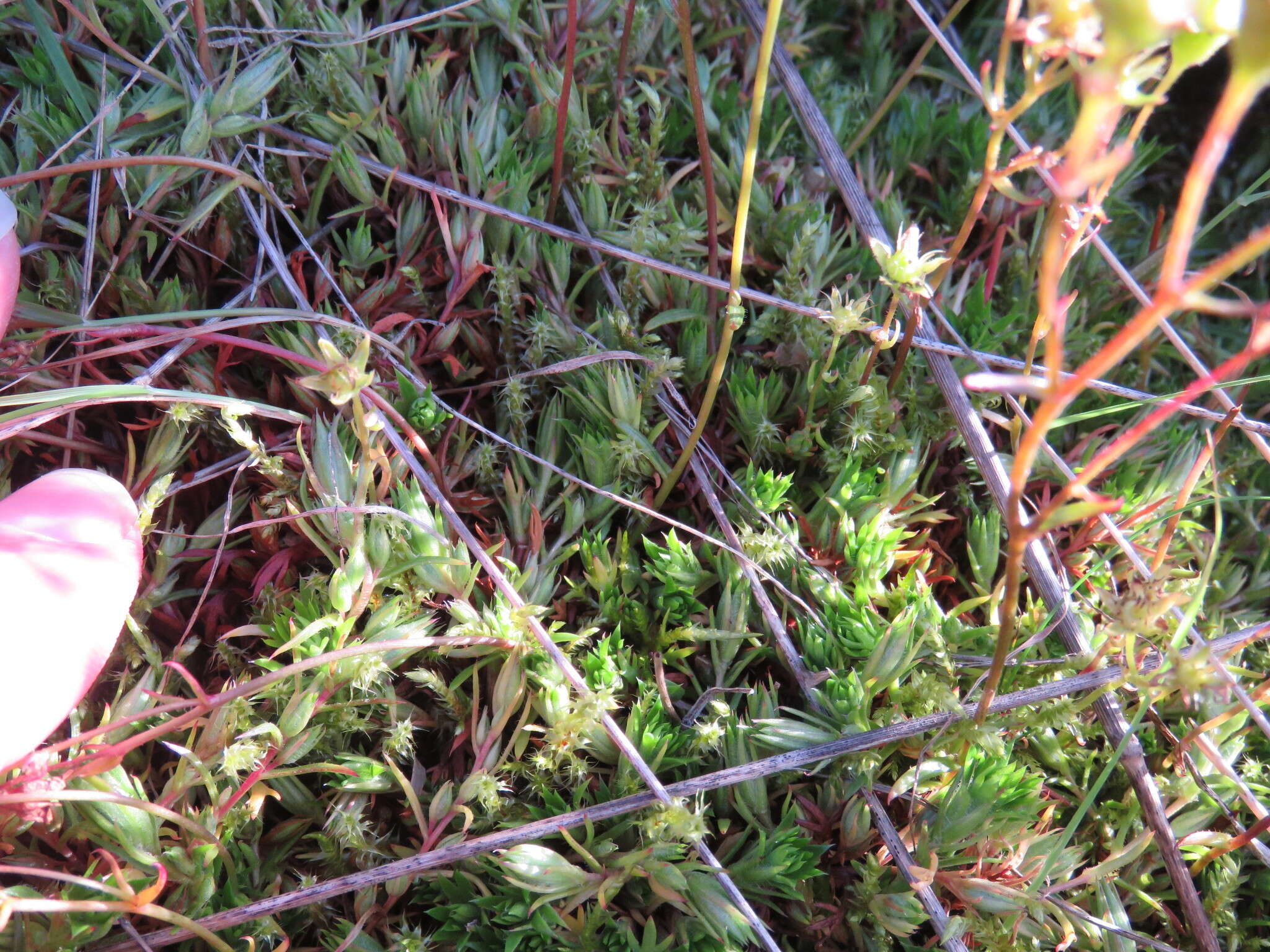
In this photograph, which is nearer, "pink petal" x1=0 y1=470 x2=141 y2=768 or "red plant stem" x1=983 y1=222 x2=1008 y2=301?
"pink petal" x1=0 y1=470 x2=141 y2=768

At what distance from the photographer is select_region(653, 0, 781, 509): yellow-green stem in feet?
2.29

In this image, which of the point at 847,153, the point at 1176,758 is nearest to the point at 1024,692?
the point at 1176,758

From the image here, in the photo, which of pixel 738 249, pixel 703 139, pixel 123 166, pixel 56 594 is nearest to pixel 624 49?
pixel 703 139

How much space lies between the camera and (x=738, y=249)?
82cm

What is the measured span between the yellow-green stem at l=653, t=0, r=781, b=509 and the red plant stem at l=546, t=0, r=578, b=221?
0.22 m

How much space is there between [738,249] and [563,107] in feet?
1.22

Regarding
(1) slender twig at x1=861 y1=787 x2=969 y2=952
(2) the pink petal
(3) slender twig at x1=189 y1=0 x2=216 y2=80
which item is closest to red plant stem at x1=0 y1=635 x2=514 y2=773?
(2) the pink petal

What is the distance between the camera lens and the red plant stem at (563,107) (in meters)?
1.01

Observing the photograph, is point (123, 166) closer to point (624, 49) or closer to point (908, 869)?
point (624, 49)

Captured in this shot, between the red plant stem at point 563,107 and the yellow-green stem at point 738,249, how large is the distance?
0.22 metres

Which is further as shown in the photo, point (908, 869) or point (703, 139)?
point (703, 139)

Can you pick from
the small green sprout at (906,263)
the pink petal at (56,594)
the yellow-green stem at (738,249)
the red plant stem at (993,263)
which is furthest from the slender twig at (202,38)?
the red plant stem at (993,263)

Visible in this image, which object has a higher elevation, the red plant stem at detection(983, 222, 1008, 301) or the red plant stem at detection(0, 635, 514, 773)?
the red plant stem at detection(983, 222, 1008, 301)

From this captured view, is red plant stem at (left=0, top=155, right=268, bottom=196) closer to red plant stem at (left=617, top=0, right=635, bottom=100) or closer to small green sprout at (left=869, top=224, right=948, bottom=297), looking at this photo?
red plant stem at (left=617, top=0, right=635, bottom=100)
